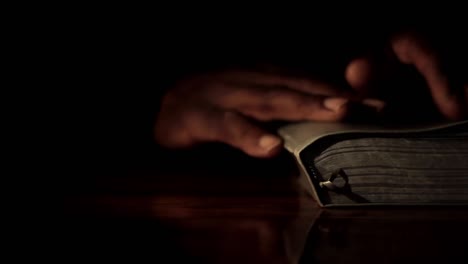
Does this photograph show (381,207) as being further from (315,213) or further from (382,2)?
(382,2)

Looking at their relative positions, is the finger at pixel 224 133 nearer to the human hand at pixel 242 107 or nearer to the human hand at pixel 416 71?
the human hand at pixel 242 107

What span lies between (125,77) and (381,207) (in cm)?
66

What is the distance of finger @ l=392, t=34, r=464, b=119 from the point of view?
0.68m

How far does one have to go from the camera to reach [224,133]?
78 cm

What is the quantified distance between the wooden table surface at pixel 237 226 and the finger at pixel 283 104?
85mm

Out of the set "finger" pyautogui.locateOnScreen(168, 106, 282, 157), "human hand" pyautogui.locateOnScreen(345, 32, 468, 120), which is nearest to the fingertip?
"human hand" pyautogui.locateOnScreen(345, 32, 468, 120)

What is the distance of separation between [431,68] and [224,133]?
0.86ft

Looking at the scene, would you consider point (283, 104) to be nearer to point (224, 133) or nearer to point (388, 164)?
point (224, 133)

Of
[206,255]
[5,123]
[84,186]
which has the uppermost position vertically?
[206,255]

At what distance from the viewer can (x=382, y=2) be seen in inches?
50.1

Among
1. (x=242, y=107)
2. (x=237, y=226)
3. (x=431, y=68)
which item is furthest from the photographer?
(x=242, y=107)

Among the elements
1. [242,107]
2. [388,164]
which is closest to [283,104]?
[242,107]

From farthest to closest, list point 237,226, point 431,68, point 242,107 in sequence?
1. point 242,107
2. point 431,68
3. point 237,226

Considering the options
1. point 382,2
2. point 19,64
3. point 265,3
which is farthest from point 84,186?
point 382,2
